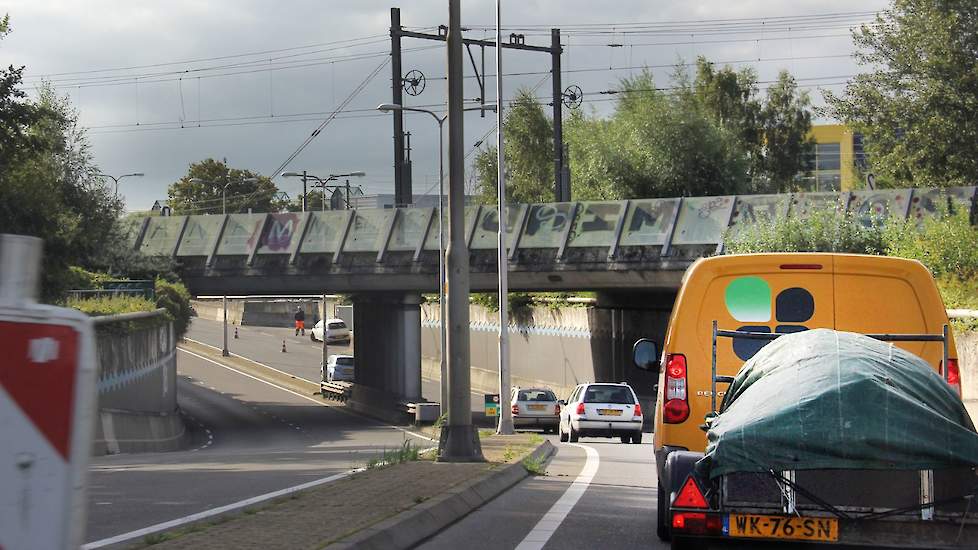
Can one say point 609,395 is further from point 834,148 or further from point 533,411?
point 834,148

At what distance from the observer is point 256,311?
447 ft

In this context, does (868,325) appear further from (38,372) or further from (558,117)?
(558,117)

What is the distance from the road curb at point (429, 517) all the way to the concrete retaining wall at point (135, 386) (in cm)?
1847

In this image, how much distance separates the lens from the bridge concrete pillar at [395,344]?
5156cm

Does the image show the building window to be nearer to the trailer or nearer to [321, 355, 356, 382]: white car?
[321, 355, 356, 382]: white car

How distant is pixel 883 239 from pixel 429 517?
2984cm

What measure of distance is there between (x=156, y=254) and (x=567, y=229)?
54.8ft

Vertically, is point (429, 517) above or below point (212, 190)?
below

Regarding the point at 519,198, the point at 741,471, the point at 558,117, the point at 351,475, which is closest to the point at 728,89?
the point at 519,198

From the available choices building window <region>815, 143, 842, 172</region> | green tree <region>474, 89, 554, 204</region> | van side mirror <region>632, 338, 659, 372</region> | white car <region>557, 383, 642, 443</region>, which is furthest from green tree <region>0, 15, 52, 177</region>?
building window <region>815, 143, 842, 172</region>

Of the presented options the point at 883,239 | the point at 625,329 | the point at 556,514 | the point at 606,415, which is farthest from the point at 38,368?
the point at 625,329

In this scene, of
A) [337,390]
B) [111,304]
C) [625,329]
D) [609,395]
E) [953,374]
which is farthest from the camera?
[337,390]

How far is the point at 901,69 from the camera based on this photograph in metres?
48.1

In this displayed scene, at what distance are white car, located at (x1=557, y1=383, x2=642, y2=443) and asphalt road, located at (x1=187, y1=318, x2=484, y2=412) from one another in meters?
36.0
